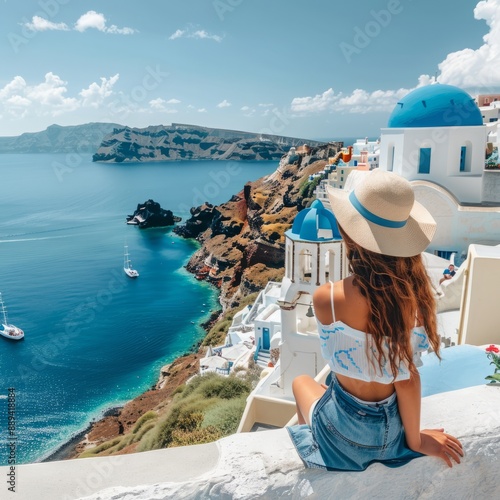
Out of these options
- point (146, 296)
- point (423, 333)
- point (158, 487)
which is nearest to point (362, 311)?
point (423, 333)

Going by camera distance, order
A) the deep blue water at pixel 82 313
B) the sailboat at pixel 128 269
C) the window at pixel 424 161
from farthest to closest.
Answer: the sailboat at pixel 128 269 < the deep blue water at pixel 82 313 < the window at pixel 424 161

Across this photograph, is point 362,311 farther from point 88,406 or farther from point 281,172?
point 281,172

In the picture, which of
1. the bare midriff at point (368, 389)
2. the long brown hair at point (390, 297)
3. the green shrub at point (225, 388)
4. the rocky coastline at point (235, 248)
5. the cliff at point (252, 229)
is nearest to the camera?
the long brown hair at point (390, 297)

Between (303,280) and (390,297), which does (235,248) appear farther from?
(390,297)

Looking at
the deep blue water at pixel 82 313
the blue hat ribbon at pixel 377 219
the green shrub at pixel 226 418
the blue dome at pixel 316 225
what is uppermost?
the blue hat ribbon at pixel 377 219

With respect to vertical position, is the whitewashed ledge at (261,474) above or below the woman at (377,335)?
below

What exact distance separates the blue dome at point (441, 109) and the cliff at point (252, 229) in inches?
1014

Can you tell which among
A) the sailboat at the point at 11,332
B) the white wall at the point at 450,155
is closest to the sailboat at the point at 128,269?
the sailboat at the point at 11,332

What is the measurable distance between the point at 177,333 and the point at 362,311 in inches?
1318

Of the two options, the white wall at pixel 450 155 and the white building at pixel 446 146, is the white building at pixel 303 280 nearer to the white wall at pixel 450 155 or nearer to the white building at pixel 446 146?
the white building at pixel 446 146

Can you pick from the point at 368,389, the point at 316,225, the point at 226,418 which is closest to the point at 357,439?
the point at 368,389

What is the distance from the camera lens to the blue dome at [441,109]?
39.1ft

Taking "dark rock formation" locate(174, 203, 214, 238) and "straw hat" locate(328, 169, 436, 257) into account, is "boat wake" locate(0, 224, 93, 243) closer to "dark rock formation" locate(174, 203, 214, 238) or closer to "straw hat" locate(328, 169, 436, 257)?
"dark rock formation" locate(174, 203, 214, 238)

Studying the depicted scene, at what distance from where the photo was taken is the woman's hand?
193cm
